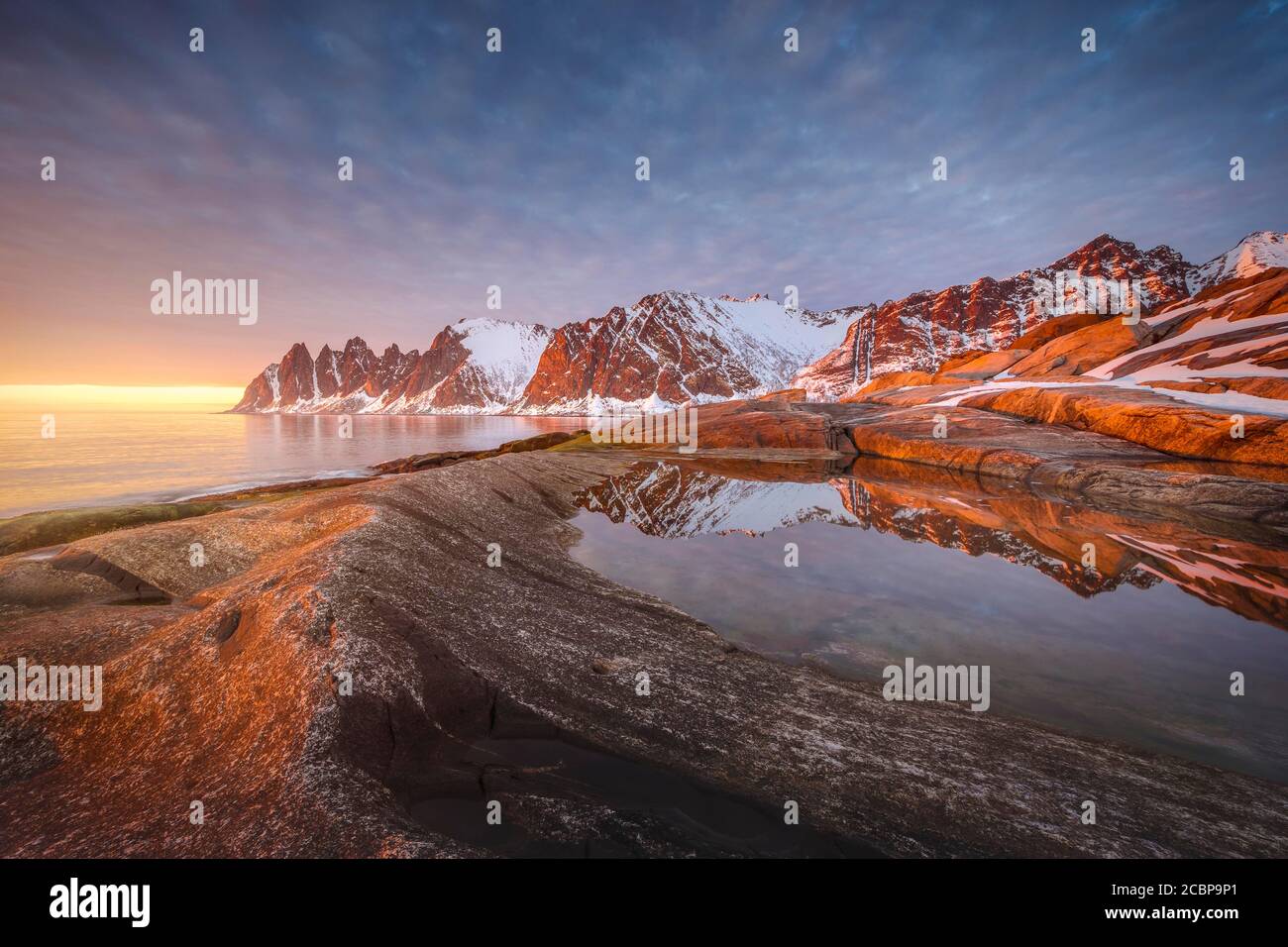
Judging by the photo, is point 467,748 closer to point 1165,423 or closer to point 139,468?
point 1165,423

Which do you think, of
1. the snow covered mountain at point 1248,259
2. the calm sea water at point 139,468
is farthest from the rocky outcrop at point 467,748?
the snow covered mountain at point 1248,259

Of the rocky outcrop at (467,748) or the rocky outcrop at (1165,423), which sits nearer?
the rocky outcrop at (467,748)

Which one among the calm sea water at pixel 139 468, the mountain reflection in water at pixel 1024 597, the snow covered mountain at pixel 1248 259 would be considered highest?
the snow covered mountain at pixel 1248 259

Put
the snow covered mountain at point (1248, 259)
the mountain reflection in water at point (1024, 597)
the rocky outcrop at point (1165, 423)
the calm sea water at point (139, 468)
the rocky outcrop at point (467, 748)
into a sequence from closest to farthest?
1. the rocky outcrop at point (467, 748)
2. the mountain reflection in water at point (1024, 597)
3. the rocky outcrop at point (1165, 423)
4. the calm sea water at point (139, 468)
5. the snow covered mountain at point (1248, 259)

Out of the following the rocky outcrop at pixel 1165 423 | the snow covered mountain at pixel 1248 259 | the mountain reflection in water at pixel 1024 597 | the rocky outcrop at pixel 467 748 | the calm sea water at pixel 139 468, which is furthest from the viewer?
the snow covered mountain at pixel 1248 259

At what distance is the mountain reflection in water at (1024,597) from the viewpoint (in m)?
10.2

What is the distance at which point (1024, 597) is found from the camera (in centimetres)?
1578

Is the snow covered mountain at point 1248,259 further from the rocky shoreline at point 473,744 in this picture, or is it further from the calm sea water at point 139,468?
the calm sea water at point 139,468

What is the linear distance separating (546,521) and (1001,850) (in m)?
22.2

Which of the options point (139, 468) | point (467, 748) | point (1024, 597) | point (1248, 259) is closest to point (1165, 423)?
point (1024, 597)

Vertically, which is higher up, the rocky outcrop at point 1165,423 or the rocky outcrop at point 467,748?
the rocky outcrop at point 1165,423
